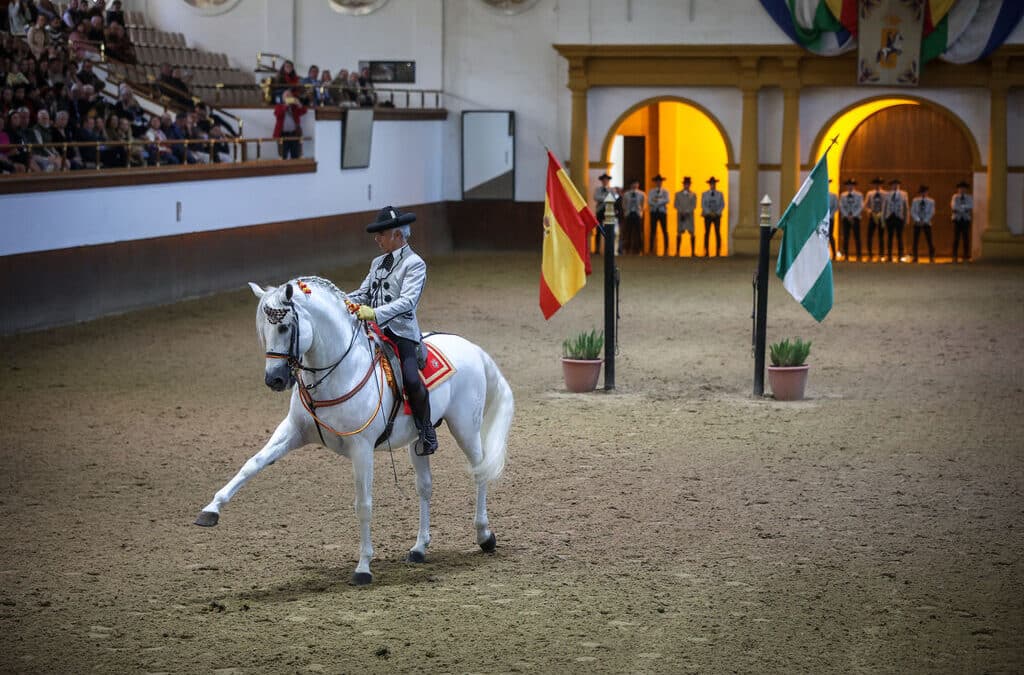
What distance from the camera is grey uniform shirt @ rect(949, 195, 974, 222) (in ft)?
107

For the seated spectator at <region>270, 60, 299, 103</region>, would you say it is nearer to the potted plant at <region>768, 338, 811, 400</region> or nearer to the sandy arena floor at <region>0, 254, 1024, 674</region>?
the sandy arena floor at <region>0, 254, 1024, 674</region>

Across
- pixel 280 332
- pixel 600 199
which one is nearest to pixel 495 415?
pixel 280 332

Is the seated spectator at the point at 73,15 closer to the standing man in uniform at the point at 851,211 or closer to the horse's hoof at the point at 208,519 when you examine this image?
the standing man in uniform at the point at 851,211

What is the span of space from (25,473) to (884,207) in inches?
981

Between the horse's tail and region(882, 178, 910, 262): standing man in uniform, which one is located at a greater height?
region(882, 178, 910, 262): standing man in uniform

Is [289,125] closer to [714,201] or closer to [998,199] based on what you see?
[714,201]

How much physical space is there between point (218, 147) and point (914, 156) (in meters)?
17.9

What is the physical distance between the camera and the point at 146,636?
786 cm

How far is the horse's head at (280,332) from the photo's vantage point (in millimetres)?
8172

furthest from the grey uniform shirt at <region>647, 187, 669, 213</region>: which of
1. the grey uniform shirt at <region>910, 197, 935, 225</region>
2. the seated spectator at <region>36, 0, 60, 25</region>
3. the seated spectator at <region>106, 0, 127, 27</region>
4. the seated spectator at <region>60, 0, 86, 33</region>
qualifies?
the seated spectator at <region>36, 0, 60, 25</region>

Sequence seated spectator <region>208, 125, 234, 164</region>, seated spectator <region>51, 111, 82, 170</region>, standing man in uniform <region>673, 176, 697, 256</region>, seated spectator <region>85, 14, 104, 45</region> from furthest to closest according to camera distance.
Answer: standing man in uniform <region>673, 176, 697, 256</region>, seated spectator <region>85, 14, 104, 45</region>, seated spectator <region>208, 125, 234, 164</region>, seated spectator <region>51, 111, 82, 170</region>

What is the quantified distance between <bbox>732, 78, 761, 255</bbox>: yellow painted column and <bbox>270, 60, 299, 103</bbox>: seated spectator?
33.9 ft

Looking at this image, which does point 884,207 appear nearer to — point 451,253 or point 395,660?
point 451,253

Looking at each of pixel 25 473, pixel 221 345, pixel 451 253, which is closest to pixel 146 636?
pixel 25 473
